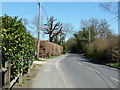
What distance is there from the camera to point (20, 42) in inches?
269

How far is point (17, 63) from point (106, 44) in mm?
21025

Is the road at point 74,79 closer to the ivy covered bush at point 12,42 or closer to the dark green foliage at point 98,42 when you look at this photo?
the ivy covered bush at point 12,42

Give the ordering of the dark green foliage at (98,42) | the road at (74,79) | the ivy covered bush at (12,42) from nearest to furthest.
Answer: the ivy covered bush at (12,42) < the road at (74,79) < the dark green foliage at (98,42)

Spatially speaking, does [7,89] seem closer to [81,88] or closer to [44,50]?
[81,88]

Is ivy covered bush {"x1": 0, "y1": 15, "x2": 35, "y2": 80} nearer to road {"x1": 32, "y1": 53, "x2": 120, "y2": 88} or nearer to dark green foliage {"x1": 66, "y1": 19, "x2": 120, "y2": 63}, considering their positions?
road {"x1": 32, "y1": 53, "x2": 120, "y2": 88}

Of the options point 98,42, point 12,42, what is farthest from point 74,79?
point 98,42

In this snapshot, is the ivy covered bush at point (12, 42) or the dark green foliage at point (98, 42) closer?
the ivy covered bush at point (12, 42)

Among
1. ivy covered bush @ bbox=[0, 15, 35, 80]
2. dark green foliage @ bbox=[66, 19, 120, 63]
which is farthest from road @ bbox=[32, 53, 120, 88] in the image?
dark green foliage @ bbox=[66, 19, 120, 63]

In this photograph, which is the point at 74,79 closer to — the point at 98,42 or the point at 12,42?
the point at 12,42

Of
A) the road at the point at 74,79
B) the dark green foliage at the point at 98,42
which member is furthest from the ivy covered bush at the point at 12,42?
the dark green foliage at the point at 98,42

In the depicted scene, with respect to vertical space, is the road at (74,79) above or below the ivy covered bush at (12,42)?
below

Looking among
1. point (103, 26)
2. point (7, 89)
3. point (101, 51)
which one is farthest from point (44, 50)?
point (7, 89)

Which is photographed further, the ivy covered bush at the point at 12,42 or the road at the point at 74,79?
the road at the point at 74,79

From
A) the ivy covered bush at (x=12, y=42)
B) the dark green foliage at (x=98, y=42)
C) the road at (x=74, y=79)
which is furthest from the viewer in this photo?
the dark green foliage at (x=98, y=42)
